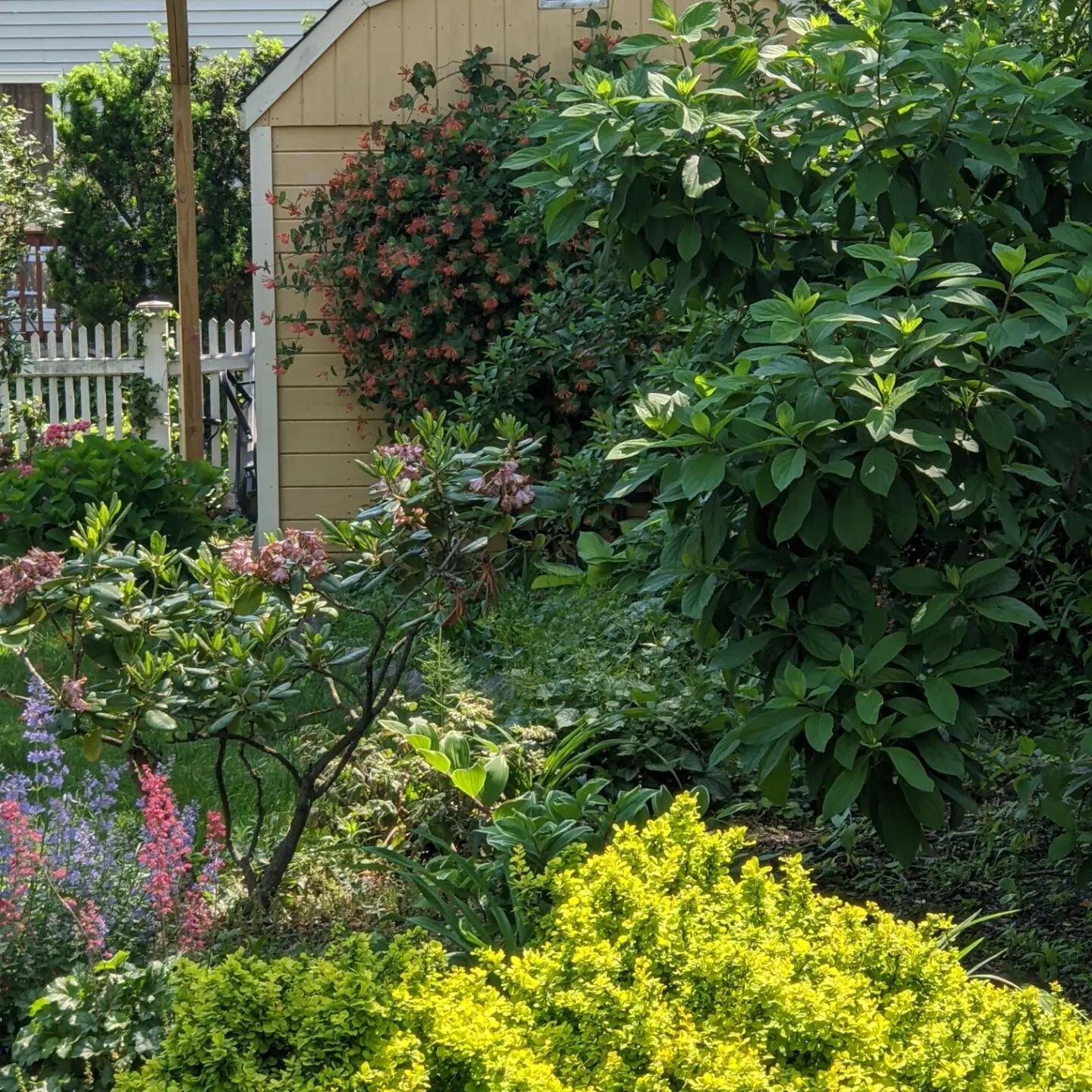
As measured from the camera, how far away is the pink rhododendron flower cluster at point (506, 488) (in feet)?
11.9

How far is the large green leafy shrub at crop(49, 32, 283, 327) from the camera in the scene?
14.1 m

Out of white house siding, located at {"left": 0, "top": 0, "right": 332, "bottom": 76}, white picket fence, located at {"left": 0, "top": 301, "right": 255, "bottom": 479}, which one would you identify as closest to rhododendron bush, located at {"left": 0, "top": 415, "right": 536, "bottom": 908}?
white picket fence, located at {"left": 0, "top": 301, "right": 255, "bottom": 479}

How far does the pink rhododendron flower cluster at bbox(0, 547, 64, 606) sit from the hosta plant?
1.39 metres

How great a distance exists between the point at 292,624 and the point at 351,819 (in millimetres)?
833

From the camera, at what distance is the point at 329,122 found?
28.5ft

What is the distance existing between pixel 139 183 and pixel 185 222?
6.65 m

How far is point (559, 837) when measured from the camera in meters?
3.44

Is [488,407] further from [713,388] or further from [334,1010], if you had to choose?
[334,1010]

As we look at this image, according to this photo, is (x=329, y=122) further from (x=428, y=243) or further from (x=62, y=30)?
(x=62, y=30)

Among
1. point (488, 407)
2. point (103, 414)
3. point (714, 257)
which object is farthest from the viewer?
point (103, 414)

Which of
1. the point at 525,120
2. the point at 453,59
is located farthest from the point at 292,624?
the point at 453,59

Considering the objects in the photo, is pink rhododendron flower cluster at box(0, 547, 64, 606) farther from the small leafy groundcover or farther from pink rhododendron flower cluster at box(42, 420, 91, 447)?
pink rhododendron flower cluster at box(42, 420, 91, 447)

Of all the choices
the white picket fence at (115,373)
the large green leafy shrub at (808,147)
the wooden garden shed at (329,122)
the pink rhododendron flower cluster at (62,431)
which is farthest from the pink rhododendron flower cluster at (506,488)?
the white picket fence at (115,373)

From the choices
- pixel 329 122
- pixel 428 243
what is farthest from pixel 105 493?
pixel 329 122
